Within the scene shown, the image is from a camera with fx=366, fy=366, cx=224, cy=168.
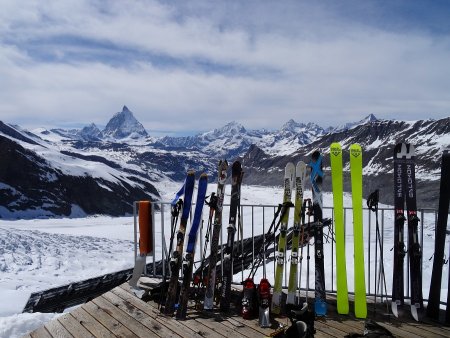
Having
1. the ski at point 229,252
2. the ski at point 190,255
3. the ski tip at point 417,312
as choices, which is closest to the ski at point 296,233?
the ski at point 229,252

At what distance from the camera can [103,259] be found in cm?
1808

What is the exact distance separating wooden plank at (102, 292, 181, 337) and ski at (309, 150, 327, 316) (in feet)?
6.37

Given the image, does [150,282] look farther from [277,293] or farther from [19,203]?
[19,203]

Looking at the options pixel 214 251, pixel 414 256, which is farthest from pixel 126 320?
pixel 414 256

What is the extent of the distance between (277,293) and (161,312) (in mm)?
1629

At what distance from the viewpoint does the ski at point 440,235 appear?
15.3ft

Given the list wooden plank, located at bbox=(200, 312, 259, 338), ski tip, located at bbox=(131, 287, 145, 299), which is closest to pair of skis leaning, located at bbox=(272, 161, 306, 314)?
wooden plank, located at bbox=(200, 312, 259, 338)

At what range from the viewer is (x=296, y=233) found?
5.22 metres

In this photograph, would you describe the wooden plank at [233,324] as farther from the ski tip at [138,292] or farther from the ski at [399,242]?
the ski at [399,242]

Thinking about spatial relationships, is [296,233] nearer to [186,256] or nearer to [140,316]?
[186,256]

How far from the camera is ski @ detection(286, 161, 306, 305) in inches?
201

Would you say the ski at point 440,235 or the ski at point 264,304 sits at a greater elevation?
the ski at point 440,235

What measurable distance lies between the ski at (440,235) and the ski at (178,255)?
3409 mm

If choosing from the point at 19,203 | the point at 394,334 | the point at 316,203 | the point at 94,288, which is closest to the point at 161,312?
the point at 316,203
